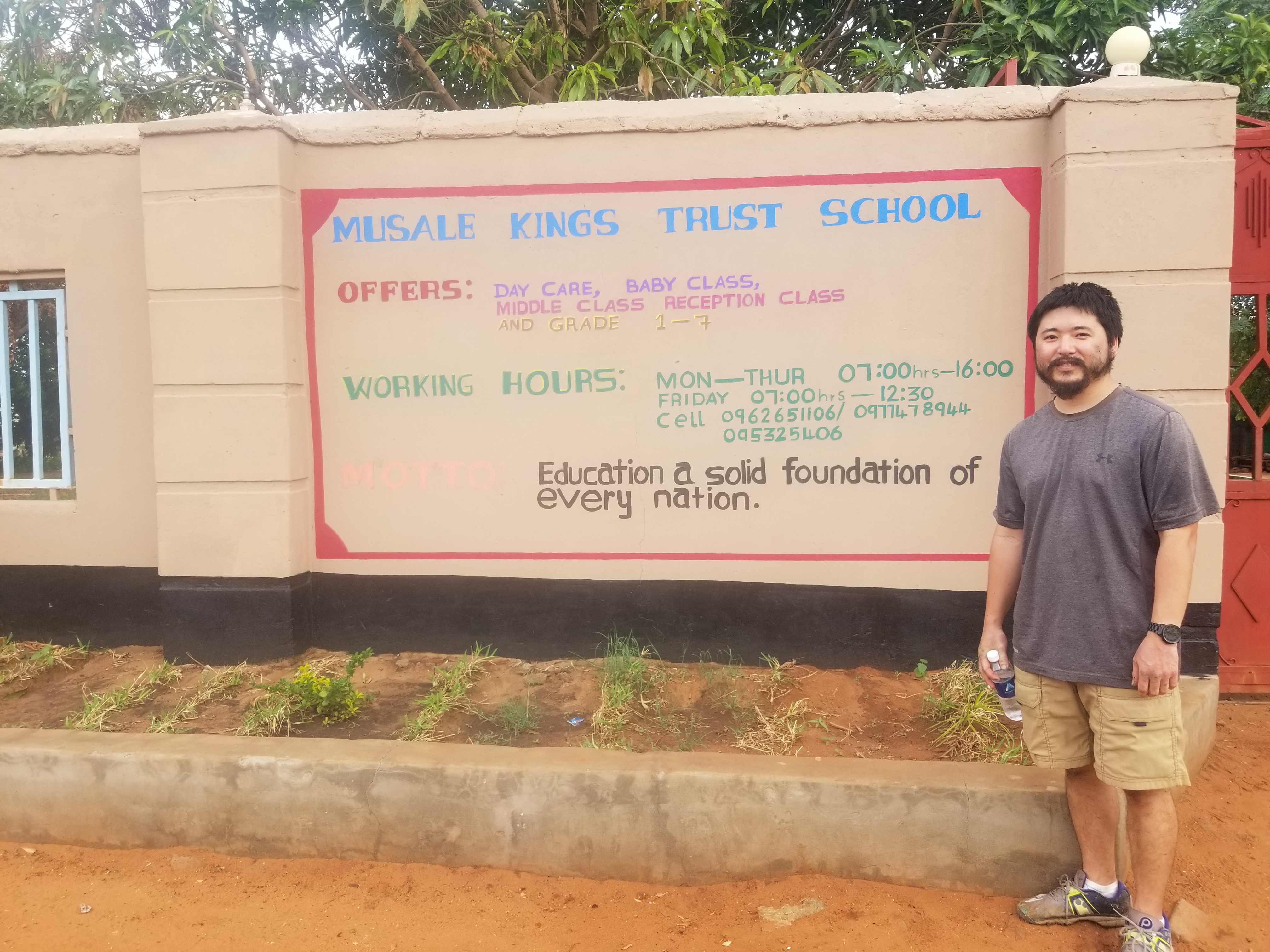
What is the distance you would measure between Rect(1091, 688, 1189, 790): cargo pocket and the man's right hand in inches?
12.8

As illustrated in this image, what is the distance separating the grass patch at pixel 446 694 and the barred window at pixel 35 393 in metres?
2.12

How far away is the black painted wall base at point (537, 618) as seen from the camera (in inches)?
150

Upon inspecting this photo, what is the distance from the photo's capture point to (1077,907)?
→ 2508mm

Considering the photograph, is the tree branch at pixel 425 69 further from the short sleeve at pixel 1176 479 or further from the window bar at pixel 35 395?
the short sleeve at pixel 1176 479

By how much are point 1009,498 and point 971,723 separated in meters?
1.07

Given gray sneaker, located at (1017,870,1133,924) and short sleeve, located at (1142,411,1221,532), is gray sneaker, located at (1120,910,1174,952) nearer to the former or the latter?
gray sneaker, located at (1017,870,1133,924)

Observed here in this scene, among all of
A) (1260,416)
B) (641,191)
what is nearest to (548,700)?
A: (641,191)

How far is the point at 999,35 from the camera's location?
6.75 metres

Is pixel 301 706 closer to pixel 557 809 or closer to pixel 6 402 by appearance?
pixel 557 809

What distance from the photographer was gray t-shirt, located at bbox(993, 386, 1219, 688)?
7.15 feet

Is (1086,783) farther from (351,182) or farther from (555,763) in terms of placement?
(351,182)

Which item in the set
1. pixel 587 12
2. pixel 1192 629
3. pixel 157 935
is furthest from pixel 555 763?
pixel 587 12

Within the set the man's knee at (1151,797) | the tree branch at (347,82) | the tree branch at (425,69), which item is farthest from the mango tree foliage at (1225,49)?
the tree branch at (347,82)

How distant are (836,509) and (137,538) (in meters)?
3.27
